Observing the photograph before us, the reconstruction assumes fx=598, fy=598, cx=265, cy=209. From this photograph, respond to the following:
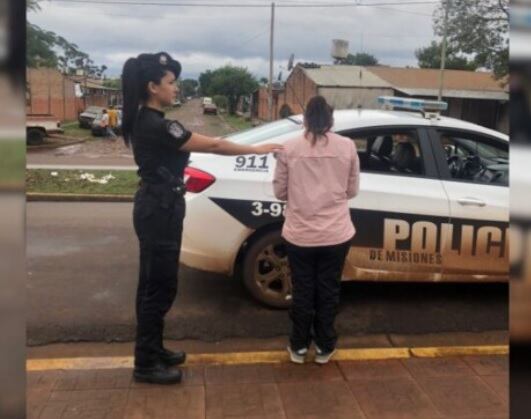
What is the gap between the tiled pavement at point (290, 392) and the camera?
293cm

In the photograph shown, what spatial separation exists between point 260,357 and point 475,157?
2.39m

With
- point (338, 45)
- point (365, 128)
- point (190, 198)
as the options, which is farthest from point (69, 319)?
point (338, 45)

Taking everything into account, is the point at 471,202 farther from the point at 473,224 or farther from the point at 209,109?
the point at 209,109

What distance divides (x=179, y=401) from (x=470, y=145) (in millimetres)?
2948

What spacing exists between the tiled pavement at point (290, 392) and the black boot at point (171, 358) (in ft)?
0.25

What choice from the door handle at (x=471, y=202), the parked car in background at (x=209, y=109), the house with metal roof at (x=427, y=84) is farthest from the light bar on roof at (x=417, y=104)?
the parked car in background at (x=209, y=109)

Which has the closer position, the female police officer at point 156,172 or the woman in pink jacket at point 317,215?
the female police officer at point 156,172

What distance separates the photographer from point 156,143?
2893 millimetres

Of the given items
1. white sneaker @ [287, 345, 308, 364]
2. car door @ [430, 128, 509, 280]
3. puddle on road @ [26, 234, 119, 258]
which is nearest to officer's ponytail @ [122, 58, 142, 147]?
white sneaker @ [287, 345, 308, 364]

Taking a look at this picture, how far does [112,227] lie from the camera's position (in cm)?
720

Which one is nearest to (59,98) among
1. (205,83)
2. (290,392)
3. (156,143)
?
(205,83)

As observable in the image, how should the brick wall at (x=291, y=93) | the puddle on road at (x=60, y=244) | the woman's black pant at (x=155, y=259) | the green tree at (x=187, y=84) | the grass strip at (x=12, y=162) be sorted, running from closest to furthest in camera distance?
1. the grass strip at (x=12, y=162)
2. the woman's black pant at (x=155, y=259)
3. the green tree at (x=187, y=84)
4. the puddle on road at (x=60, y=244)
5. the brick wall at (x=291, y=93)

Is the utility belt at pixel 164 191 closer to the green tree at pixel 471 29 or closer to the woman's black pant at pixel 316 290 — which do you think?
the woman's black pant at pixel 316 290

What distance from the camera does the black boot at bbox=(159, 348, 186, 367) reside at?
3311 millimetres
